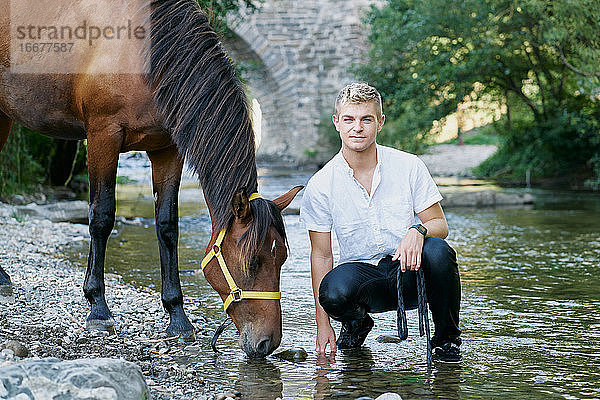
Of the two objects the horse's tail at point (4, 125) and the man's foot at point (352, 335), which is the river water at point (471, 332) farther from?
the horse's tail at point (4, 125)

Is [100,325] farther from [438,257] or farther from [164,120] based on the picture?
[438,257]

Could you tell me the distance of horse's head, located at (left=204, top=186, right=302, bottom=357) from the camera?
3.08m

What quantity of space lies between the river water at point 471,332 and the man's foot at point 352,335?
0.23 ft

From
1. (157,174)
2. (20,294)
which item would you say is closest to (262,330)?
(157,174)

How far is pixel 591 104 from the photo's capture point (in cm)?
1552

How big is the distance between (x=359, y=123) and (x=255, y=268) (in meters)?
0.78

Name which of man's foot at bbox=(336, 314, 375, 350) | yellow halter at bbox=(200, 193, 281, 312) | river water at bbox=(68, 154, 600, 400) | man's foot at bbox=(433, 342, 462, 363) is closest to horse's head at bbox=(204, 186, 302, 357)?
yellow halter at bbox=(200, 193, 281, 312)

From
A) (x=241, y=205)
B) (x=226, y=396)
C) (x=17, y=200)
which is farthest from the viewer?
(x=17, y=200)

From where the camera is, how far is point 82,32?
3795 mm

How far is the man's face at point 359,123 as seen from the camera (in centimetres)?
325

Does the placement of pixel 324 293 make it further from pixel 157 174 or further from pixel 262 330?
pixel 157 174

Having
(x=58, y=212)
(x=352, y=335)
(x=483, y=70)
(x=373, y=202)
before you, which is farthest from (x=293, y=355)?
(x=483, y=70)

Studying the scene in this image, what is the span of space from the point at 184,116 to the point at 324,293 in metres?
1.02

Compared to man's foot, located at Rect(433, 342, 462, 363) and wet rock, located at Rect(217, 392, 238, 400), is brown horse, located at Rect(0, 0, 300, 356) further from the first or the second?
man's foot, located at Rect(433, 342, 462, 363)
